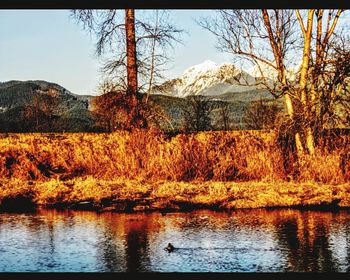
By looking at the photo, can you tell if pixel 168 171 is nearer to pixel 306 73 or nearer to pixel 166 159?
pixel 166 159

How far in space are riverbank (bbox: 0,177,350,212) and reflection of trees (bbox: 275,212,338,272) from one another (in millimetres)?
1424

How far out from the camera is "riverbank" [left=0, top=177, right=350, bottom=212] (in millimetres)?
10984

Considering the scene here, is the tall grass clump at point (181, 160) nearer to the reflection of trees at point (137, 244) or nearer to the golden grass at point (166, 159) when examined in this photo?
the golden grass at point (166, 159)

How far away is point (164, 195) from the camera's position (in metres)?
11.9

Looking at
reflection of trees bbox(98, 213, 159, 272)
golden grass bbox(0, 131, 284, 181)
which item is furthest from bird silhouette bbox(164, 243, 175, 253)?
golden grass bbox(0, 131, 284, 181)

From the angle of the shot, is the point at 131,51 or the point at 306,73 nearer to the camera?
the point at 306,73

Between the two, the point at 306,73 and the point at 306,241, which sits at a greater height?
the point at 306,73

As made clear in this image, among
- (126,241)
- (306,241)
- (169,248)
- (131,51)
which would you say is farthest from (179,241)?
(131,51)

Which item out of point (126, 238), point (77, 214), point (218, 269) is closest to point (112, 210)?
point (77, 214)

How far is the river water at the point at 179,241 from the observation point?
6.34 meters

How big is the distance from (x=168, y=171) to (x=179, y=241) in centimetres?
669

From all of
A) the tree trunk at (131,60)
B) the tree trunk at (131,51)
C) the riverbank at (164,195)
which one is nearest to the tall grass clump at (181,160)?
the riverbank at (164,195)

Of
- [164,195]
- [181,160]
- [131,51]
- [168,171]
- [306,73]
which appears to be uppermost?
[131,51]

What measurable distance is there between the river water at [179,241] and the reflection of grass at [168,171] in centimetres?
140
